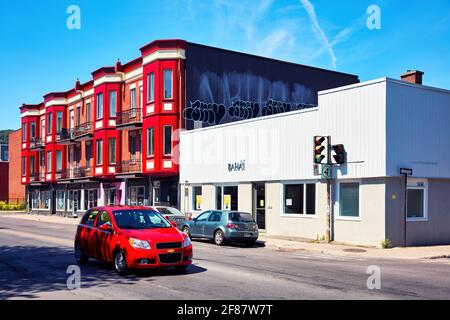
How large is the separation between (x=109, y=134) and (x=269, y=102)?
1295 cm

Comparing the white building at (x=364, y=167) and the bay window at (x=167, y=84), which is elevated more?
the bay window at (x=167, y=84)

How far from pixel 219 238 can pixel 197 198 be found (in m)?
10.4

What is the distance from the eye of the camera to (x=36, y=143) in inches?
2240

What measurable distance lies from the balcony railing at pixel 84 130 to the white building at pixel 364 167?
21.6m

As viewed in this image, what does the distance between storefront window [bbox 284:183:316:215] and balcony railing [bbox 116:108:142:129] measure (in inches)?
602

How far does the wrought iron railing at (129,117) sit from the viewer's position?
3766 centimetres

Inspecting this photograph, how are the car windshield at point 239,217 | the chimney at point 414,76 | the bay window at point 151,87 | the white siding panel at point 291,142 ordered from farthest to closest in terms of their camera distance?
1. the bay window at point 151,87
2. the chimney at point 414,76
3. the car windshield at point 239,217
4. the white siding panel at point 291,142

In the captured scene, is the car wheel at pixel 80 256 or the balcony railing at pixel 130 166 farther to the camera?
the balcony railing at pixel 130 166

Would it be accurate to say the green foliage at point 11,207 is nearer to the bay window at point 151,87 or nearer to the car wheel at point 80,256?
the bay window at point 151,87

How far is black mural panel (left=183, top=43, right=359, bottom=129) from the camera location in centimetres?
3525

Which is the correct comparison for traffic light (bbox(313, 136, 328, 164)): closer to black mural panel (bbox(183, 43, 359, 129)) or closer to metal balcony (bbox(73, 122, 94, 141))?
black mural panel (bbox(183, 43, 359, 129))

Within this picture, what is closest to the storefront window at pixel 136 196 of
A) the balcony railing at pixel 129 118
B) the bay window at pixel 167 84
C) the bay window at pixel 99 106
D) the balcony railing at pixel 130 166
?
the balcony railing at pixel 130 166

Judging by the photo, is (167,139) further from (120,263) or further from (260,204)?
(120,263)

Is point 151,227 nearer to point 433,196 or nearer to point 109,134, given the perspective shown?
point 433,196
